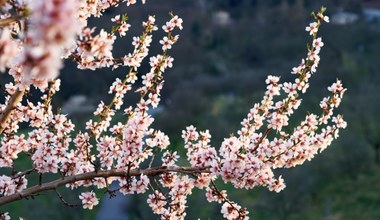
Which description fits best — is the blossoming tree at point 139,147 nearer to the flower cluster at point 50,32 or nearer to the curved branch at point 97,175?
the curved branch at point 97,175

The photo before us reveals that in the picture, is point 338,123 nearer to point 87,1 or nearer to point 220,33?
point 87,1

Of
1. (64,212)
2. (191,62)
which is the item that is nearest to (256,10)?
(191,62)

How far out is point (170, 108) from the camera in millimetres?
43812

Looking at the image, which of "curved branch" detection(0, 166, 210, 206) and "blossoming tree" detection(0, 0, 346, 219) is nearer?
"curved branch" detection(0, 166, 210, 206)

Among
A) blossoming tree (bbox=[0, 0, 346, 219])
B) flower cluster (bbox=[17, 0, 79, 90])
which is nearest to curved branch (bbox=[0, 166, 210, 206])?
blossoming tree (bbox=[0, 0, 346, 219])

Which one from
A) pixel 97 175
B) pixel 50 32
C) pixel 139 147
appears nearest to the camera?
pixel 50 32

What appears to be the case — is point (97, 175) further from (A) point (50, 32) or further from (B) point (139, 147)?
(A) point (50, 32)

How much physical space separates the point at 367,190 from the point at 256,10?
38.0 meters

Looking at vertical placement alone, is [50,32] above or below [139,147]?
below

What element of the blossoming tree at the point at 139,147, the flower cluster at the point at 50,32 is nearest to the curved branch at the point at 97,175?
the blossoming tree at the point at 139,147

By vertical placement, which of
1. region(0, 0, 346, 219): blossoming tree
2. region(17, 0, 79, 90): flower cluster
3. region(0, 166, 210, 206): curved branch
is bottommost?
region(17, 0, 79, 90): flower cluster

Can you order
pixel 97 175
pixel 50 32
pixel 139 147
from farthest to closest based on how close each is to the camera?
pixel 139 147 < pixel 97 175 < pixel 50 32

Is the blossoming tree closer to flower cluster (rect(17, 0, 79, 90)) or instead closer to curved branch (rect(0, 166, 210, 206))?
curved branch (rect(0, 166, 210, 206))

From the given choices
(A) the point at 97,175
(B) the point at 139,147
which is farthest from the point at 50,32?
(B) the point at 139,147
